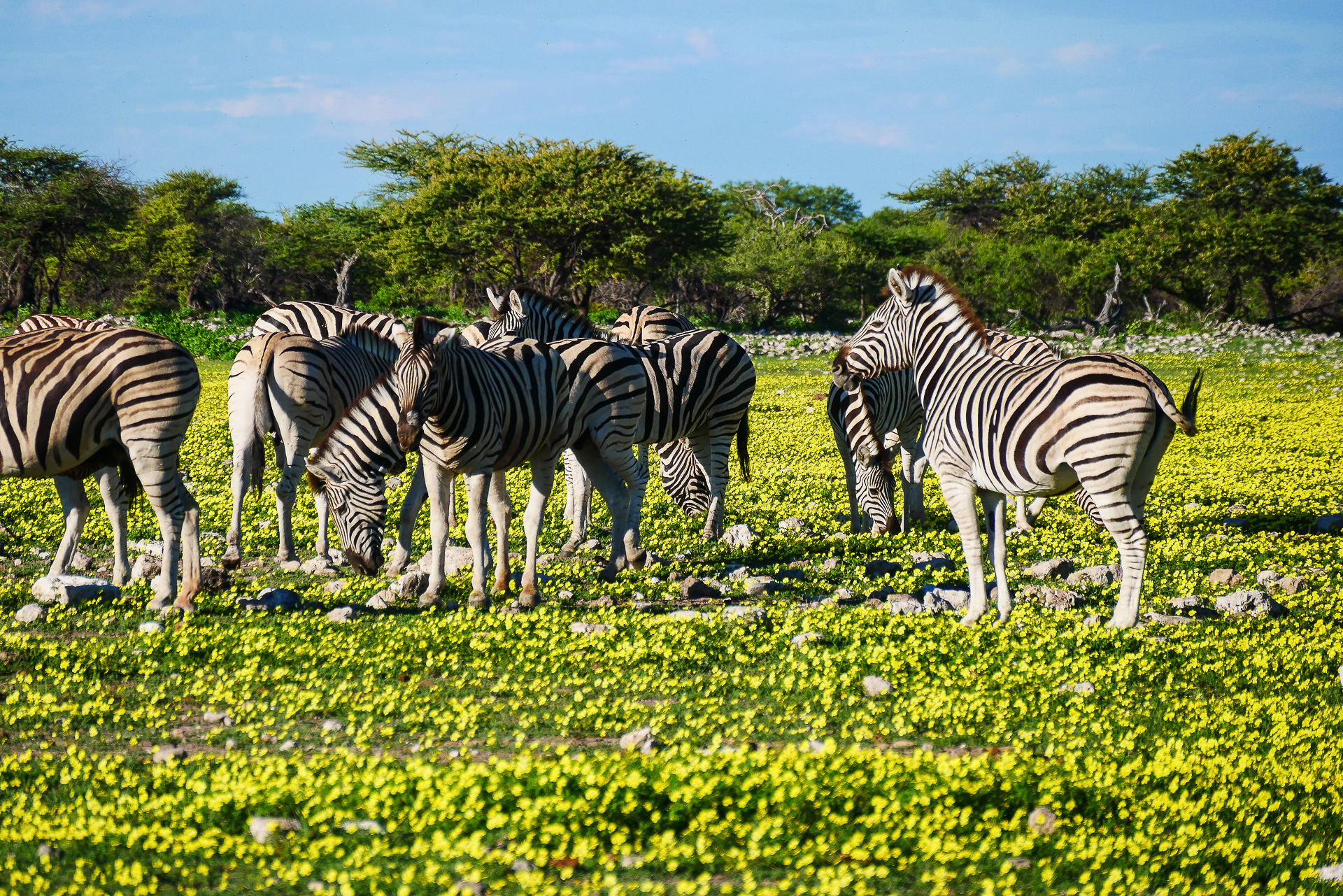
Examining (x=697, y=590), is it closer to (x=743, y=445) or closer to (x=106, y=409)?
(x=743, y=445)

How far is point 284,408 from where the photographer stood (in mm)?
11680

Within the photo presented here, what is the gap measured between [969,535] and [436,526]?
4515 millimetres

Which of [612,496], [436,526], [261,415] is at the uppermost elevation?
[261,415]

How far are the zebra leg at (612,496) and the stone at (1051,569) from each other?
159 inches

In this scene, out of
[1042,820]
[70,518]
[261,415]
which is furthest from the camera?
[261,415]

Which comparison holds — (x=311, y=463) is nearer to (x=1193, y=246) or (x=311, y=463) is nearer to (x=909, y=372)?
(x=909, y=372)

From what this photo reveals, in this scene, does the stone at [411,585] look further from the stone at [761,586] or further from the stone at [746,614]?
the stone at [761,586]

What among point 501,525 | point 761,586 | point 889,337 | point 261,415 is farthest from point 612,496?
point 261,415

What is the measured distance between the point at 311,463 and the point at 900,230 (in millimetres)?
75943

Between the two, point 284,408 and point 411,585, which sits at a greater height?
point 284,408

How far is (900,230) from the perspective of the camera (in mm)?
81750

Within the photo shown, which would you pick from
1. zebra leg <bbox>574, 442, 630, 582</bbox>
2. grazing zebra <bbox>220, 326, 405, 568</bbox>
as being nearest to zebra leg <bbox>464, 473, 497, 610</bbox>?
zebra leg <bbox>574, 442, 630, 582</bbox>

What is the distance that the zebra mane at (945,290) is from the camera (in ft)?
32.0

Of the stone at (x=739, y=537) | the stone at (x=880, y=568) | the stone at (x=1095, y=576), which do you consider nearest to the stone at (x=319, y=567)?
the stone at (x=739, y=537)
